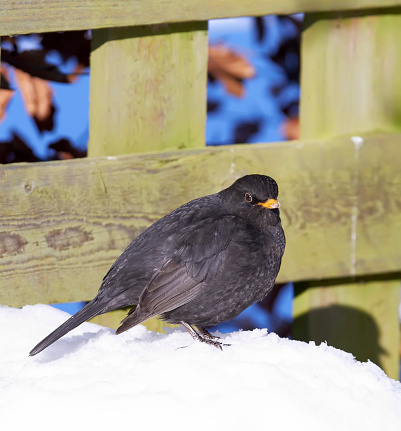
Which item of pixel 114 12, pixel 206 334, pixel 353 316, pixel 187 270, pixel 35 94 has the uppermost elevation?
pixel 114 12

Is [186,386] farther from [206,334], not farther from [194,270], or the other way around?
[206,334]

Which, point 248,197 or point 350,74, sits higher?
point 350,74

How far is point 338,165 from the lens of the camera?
4844mm

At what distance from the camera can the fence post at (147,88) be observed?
433cm

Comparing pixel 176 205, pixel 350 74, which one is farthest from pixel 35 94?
pixel 350 74

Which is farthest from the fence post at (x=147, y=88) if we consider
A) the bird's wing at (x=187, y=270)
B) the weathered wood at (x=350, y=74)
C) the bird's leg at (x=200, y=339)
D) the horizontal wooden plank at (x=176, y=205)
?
the bird's leg at (x=200, y=339)

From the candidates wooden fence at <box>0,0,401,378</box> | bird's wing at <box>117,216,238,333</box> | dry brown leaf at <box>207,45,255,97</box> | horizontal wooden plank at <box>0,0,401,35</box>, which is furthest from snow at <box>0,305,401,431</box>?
dry brown leaf at <box>207,45,255,97</box>

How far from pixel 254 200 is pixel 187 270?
46cm

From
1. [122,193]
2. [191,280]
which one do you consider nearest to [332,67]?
[122,193]

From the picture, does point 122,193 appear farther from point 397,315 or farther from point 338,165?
point 397,315

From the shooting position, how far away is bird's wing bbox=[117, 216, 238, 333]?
11.9 ft

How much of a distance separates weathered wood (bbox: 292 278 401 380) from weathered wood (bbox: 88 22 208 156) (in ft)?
3.58

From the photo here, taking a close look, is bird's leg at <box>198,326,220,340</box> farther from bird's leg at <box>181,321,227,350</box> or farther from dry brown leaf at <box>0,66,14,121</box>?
dry brown leaf at <box>0,66,14,121</box>

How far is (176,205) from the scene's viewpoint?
4.51 meters
